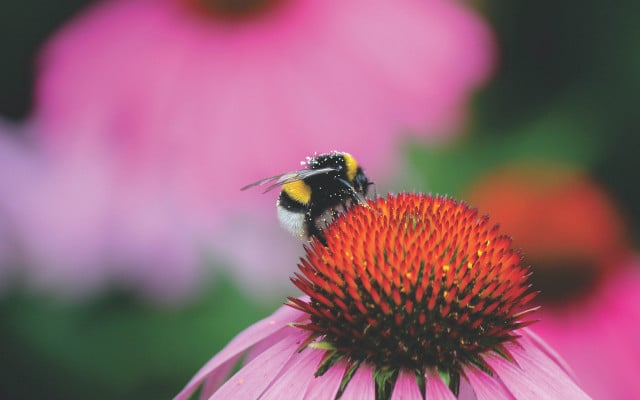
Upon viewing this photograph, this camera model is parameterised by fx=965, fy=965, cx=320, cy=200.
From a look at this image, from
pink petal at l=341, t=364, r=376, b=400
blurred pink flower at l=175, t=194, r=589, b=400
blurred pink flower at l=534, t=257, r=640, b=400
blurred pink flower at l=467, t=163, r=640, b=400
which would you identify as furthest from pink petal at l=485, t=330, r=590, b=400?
blurred pink flower at l=467, t=163, r=640, b=400

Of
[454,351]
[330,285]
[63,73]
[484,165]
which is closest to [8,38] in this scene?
[63,73]

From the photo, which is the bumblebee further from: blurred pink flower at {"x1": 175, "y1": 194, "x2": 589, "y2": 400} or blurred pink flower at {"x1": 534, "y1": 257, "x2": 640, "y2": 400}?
blurred pink flower at {"x1": 534, "y1": 257, "x2": 640, "y2": 400}

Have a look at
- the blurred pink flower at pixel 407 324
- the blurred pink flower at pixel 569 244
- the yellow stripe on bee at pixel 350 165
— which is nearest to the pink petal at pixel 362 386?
the blurred pink flower at pixel 407 324

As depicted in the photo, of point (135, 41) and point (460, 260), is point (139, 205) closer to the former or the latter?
point (135, 41)

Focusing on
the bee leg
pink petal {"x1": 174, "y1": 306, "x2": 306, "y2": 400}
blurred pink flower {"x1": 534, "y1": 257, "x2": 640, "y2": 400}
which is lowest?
blurred pink flower {"x1": 534, "y1": 257, "x2": 640, "y2": 400}

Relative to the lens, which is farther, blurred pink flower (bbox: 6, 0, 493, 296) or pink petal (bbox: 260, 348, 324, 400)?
blurred pink flower (bbox: 6, 0, 493, 296)

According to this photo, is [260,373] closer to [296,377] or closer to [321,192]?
[296,377]

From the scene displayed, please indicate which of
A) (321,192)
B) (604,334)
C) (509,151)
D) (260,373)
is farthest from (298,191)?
(509,151)
